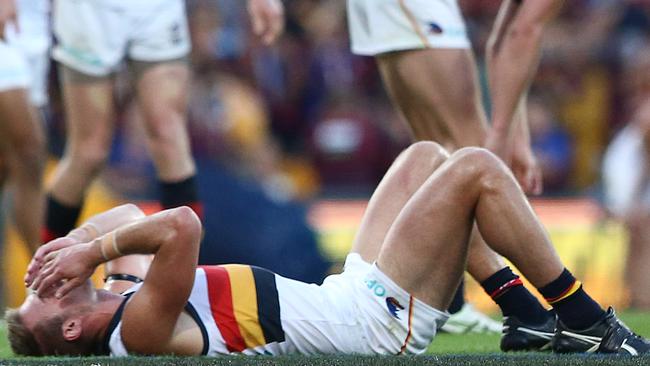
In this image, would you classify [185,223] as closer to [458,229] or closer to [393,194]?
[458,229]

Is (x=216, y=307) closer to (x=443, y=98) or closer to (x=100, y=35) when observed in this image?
(x=443, y=98)

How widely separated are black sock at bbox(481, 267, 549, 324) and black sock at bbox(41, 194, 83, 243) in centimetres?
273

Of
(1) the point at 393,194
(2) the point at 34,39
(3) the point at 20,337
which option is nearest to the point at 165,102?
(2) the point at 34,39

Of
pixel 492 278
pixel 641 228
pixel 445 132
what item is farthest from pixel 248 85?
pixel 492 278

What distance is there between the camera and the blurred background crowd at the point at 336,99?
12172mm

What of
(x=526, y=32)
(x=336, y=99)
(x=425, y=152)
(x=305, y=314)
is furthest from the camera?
(x=336, y=99)

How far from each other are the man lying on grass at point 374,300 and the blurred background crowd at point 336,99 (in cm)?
711

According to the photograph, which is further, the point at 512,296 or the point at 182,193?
the point at 182,193

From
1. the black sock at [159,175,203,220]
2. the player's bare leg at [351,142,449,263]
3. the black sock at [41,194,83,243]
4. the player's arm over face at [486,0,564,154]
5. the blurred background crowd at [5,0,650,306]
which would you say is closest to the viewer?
the player's bare leg at [351,142,449,263]

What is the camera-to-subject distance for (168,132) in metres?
7.11

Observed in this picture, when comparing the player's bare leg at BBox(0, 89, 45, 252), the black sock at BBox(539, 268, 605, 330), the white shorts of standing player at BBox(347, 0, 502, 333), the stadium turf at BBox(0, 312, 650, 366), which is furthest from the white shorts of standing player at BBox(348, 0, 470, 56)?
the stadium turf at BBox(0, 312, 650, 366)

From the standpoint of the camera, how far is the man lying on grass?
451 cm

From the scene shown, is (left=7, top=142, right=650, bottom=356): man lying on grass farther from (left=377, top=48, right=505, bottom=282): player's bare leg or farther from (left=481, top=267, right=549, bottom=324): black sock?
(left=377, top=48, right=505, bottom=282): player's bare leg

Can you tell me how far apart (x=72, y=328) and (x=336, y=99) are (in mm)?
8498
